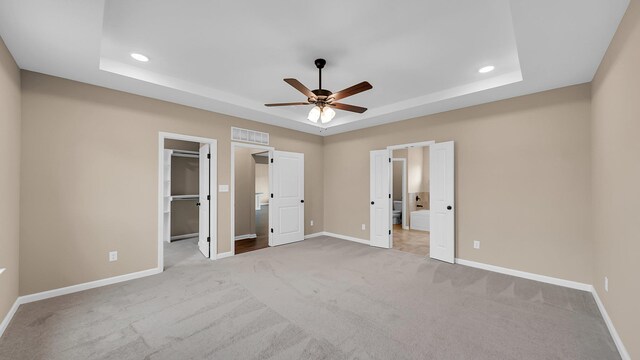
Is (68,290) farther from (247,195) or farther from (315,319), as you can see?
(247,195)

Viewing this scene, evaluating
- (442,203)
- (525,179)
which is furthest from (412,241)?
(525,179)

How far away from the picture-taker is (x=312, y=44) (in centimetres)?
272

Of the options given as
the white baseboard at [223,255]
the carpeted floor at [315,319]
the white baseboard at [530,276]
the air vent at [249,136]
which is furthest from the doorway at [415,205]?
the white baseboard at [223,255]

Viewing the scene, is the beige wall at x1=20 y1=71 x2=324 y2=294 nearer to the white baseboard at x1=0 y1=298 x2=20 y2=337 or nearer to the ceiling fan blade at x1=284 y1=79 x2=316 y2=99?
the white baseboard at x1=0 y1=298 x2=20 y2=337

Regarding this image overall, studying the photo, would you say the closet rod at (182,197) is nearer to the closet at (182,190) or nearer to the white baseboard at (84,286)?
the closet at (182,190)

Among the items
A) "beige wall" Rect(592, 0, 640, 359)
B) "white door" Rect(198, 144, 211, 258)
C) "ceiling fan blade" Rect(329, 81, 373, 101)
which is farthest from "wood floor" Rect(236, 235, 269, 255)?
"beige wall" Rect(592, 0, 640, 359)

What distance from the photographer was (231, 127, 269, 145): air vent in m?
4.83

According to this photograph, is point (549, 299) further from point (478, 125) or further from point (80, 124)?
point (80, 124)

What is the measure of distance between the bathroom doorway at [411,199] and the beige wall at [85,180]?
15.8 ft

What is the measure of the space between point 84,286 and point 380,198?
489 cm

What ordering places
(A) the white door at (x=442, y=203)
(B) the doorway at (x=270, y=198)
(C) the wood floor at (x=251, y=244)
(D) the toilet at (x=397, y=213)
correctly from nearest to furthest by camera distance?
1. (A) the white door at (x=442, y=203)
2. (C) the wood floor at (x=251, y=244)
3. (B) the doorway at (x=270, y=198)
4. (D) the toilet at (x=397, y=213)

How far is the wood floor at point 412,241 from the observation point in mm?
5086

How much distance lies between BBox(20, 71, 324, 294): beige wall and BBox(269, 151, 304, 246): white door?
80.7 inches

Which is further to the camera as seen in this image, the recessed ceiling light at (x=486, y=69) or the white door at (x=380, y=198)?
the white door at (x=380, y=198)
